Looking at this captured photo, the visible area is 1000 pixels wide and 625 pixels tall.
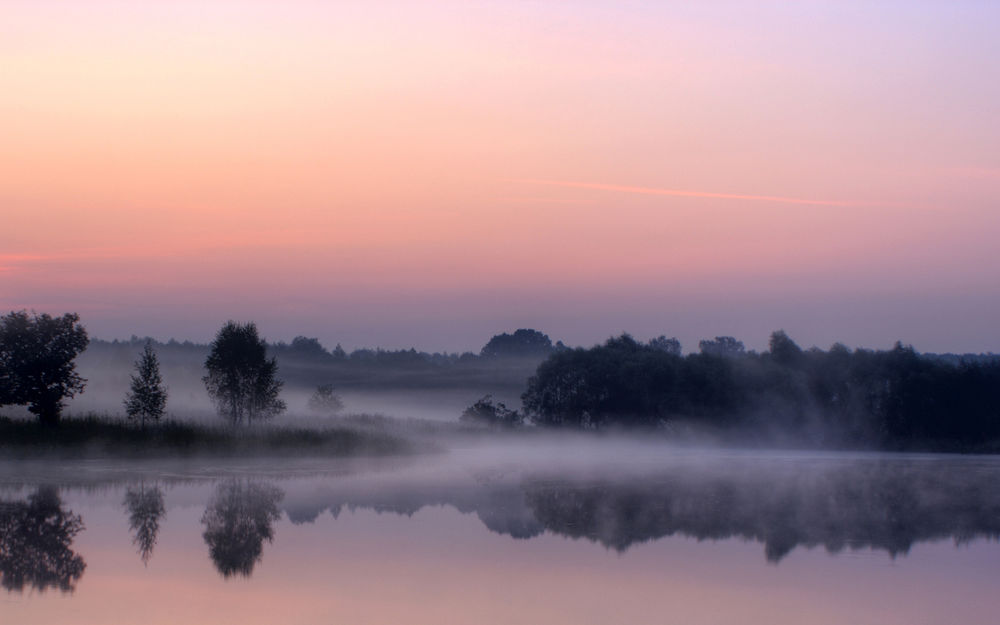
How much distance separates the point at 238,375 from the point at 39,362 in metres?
9.36

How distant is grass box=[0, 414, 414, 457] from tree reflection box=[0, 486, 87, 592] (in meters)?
15.9

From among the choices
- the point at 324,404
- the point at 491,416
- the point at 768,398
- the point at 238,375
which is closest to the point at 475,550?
the point at 238,375

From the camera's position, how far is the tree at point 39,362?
41656 millimetres

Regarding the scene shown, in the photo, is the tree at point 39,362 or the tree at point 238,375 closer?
the tree at point 39,362

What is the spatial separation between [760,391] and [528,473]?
148 ft

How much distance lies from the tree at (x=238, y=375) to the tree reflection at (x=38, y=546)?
2379 cm

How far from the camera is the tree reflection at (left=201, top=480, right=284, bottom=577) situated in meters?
17.5

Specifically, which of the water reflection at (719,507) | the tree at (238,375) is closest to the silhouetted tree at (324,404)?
the tree at (238,375)

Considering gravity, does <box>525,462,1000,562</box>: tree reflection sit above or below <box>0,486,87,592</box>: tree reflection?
below

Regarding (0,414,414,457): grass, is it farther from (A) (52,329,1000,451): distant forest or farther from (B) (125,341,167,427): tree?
(A) (52,329,1000,451): distant forest

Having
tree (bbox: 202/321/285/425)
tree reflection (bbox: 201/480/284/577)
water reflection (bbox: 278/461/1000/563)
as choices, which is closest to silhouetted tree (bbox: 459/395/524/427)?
tree (bbox: 202/321/285/425)

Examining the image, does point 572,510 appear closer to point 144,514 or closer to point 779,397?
point 144,514

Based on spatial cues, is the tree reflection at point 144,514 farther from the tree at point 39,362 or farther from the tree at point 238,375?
the tree at point 238,375

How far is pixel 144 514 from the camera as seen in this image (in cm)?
2314
